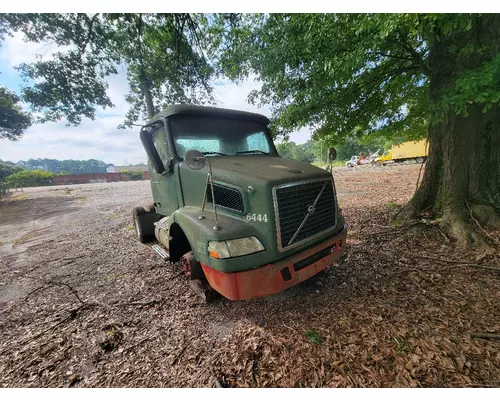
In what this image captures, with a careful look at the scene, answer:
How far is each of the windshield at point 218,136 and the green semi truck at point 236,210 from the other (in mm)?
15

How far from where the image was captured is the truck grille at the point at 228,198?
263cm

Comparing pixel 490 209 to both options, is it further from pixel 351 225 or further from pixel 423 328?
pixel 423 328

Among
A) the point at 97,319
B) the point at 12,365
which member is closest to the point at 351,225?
the point at 97,319

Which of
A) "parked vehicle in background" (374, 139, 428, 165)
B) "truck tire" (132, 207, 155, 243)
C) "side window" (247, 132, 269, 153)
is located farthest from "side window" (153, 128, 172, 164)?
"parked vehicle in background" (374, 139, 428, 165)

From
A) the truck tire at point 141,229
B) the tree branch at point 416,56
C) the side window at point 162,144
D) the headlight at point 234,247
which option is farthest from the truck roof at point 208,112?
the tree branch at point 416,56

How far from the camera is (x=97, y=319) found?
2826 millimetres

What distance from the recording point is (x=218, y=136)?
143 inches

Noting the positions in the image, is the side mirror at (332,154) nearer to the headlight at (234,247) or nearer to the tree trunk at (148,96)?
the headlight at (234,247)

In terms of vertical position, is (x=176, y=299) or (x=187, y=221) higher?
(x=187, y=221)

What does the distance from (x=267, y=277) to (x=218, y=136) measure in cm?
238

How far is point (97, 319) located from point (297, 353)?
2487mm

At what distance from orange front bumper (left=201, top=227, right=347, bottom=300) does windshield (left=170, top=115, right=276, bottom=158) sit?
1.90m

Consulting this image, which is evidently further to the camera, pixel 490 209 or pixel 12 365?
pixel 490 209

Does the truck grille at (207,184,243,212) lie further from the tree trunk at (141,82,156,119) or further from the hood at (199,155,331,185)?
the tree trunk at (141,82,156,119)
